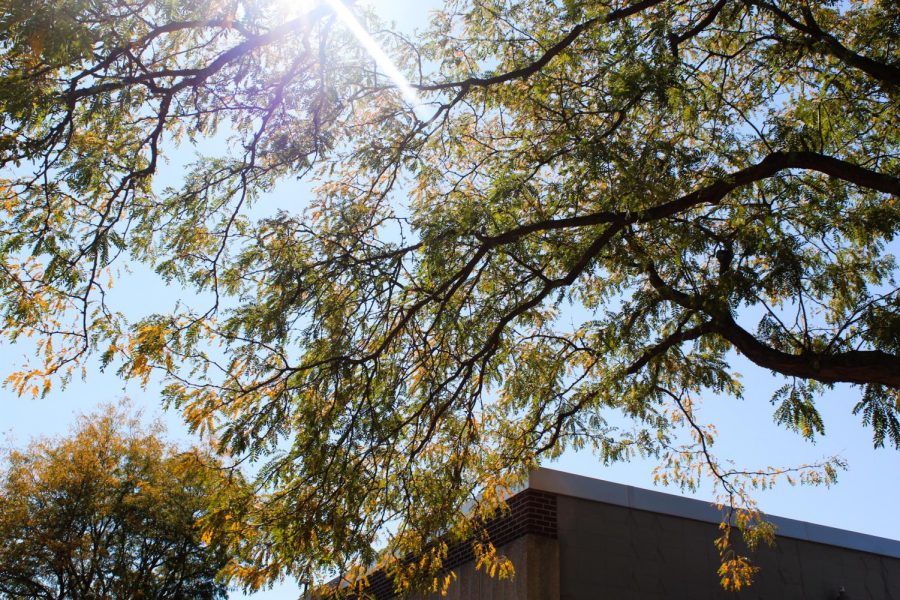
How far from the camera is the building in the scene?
10375 millimetres

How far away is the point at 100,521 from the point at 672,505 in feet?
55.7

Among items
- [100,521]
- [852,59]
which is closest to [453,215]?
[852,59]

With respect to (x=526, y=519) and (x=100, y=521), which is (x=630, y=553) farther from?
(x=100, y=521)

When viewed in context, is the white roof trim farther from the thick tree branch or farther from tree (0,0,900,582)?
the thick tree branch

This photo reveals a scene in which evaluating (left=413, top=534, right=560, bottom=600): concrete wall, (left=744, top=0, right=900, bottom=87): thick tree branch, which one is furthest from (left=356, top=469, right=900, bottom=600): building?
(left=744, top=0, right=900, bottom=87): thick tree branch

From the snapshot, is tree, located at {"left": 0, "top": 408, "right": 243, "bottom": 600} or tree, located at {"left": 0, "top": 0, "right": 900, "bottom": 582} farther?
tree, located at {"left": 0, "top": 408, "right": 243, "bottom": 600}

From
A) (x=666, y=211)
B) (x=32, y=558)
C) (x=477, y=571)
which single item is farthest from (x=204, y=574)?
(x=666, y=211)

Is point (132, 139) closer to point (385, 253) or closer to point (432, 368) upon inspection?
point (385, 253)

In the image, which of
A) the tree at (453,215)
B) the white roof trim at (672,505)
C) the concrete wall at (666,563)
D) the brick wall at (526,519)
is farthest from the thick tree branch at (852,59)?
the concrete wall at (666,563)

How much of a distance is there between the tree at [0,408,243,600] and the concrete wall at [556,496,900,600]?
1278 cm

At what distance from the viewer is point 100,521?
73.4 ft

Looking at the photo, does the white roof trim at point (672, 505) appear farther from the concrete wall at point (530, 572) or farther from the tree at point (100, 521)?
the tree at point (100, 521)

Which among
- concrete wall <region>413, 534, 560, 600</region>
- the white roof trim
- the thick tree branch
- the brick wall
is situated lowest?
concrete wall <region>413, 534, 560, 600</region>

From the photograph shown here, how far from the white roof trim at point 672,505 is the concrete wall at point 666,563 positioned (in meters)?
0.10
